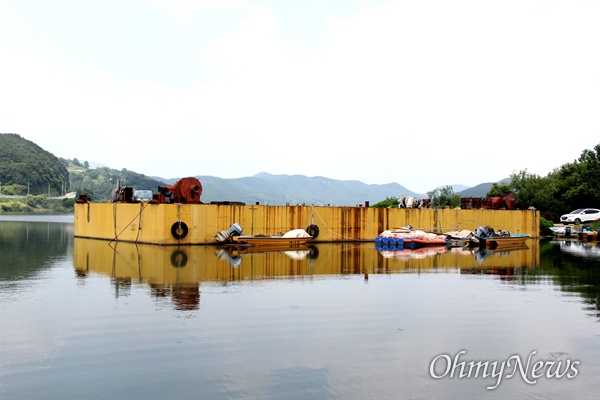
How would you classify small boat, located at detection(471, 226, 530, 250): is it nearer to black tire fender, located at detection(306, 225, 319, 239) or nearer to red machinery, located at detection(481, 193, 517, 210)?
red machinery, located at detection(481, 193, 517, 210)

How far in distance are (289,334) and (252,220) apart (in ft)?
106

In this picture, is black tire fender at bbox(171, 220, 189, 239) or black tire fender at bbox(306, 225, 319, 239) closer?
black tire fender at bbox(171, 220, 189, 239)

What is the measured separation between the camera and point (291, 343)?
13.0 m

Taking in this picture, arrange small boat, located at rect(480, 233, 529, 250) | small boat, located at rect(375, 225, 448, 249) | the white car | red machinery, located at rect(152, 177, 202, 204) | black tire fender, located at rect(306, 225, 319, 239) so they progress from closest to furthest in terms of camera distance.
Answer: red machinery, located at rect(152, 177, 202, 204)
small boat, located at rect(375, 225, 448, 249)
black tire fender, located at rect(306, 225, 319, 239)
small boat, located at rect(480, 233, 529, 250)
the white car

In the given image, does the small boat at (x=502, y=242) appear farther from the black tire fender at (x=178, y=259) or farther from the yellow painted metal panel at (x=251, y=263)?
the black tire fender at (x=178, y=259)

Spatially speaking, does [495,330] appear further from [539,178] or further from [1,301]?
[539,178]

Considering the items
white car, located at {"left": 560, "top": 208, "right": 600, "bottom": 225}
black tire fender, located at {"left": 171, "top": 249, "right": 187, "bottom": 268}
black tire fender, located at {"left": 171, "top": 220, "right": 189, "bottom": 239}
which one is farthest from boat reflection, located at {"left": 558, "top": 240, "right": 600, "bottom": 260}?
black tire fender, located at {"left": 171, "top": 220, "right": 189, "bottom": 239}

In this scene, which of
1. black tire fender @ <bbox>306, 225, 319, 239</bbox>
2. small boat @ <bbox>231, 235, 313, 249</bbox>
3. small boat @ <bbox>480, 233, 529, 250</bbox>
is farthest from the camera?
small boat @ <bbox>480, 233, 529, 250</bbox>

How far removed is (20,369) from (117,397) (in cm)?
275

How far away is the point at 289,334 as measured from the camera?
1392 cm

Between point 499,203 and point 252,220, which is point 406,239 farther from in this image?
point 499,203

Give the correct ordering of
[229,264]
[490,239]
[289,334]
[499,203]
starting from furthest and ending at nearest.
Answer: [499,203] < [490,239] < [229,264] < [289,334]

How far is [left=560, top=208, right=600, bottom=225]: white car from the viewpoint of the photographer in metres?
73.8
